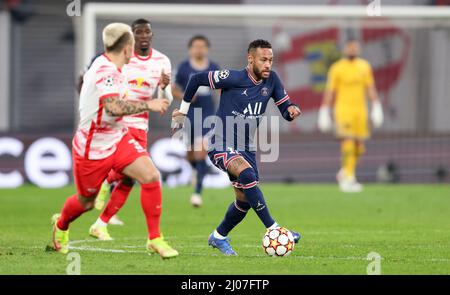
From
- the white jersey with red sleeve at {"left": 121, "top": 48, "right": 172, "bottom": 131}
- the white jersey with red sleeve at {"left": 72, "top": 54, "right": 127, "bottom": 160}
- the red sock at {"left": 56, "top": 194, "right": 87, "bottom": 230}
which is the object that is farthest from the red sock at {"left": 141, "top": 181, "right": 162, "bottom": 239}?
the white jersey with red sleeve at {"left": 121, "top": 48, "right": 172, "bottom": 131}

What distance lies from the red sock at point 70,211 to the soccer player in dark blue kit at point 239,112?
4.22 feet

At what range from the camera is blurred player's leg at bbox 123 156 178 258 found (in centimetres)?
961

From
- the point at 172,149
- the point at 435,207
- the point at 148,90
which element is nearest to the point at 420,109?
the point at 172,149

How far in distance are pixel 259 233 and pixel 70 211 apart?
11.6ft

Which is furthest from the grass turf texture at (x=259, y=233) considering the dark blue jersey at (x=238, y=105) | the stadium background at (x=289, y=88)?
the stadium background at (x=289, y=88)

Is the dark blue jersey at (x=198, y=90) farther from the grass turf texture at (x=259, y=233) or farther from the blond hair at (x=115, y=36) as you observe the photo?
the blond hair at (x=115, y=36)

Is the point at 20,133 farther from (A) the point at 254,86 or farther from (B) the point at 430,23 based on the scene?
(A) the point at 254,86

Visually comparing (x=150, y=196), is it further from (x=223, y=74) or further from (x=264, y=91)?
(x=264, y=91)

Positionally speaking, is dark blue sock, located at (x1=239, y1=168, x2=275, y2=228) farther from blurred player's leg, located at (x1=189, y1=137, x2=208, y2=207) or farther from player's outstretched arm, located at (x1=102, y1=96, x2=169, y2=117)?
blurred player's leg, located at (x1=189, y1=137, x2=208, y2=207)

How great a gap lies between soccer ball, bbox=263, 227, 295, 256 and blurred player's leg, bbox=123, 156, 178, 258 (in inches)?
39.6

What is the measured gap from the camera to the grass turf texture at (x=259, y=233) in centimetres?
950
